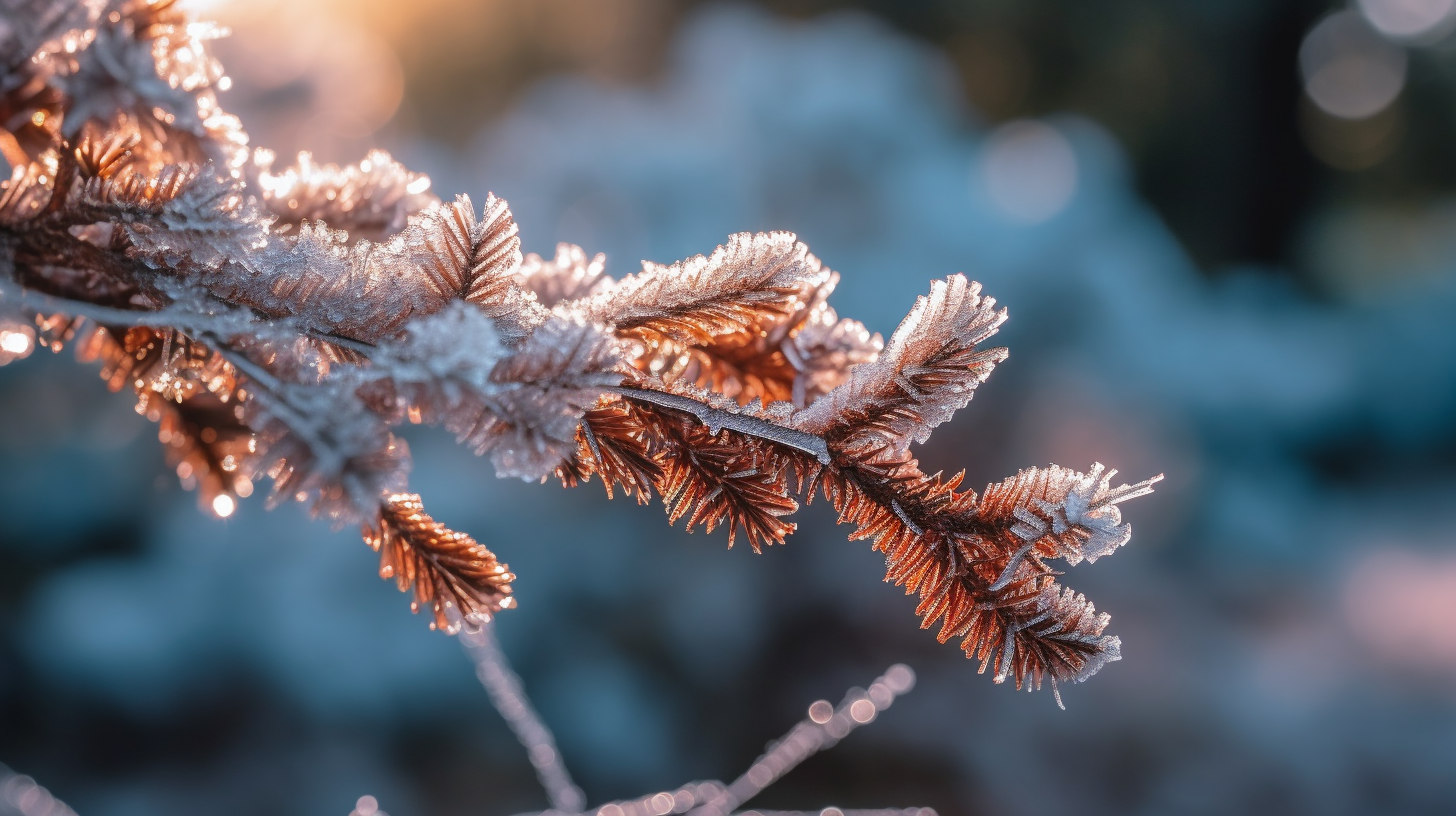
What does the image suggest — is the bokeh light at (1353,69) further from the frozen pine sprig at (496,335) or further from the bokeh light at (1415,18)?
the frozen pine sprig at (496,335)

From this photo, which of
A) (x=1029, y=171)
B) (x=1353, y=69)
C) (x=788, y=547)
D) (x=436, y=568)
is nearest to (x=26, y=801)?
(x=436, y=568)

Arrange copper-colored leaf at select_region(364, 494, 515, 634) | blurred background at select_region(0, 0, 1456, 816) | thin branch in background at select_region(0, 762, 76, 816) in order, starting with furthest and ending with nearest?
blurred background at select_region(0, 0, 1456, 816)
thin branch in background at select_region(0, 762, 76, 816)
copper-colored leaf at select_region(364, 494, 515, 634)

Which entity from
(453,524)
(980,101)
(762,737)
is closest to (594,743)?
(762,737)

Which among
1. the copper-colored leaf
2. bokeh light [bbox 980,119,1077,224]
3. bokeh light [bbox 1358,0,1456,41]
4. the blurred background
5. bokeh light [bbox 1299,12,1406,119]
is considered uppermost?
bokeh light [bbox 1358,0,1456,41]

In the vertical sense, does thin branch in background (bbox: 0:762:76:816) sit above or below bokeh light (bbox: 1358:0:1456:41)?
below

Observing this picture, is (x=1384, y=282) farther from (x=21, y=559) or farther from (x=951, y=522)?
(x=21, y=559)

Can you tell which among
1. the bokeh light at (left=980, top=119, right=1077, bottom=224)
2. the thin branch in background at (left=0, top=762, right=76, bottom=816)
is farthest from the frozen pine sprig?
the bokeh light at (left=980, top=119, right=1077, bottom=224)

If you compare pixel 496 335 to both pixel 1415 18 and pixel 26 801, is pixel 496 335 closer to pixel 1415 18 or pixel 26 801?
pixel 26 801

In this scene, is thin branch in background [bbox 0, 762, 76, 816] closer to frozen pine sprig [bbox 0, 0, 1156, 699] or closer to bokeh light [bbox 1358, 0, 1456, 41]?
frozen pine sprig [bbox 0, 0, 1156, 699]
